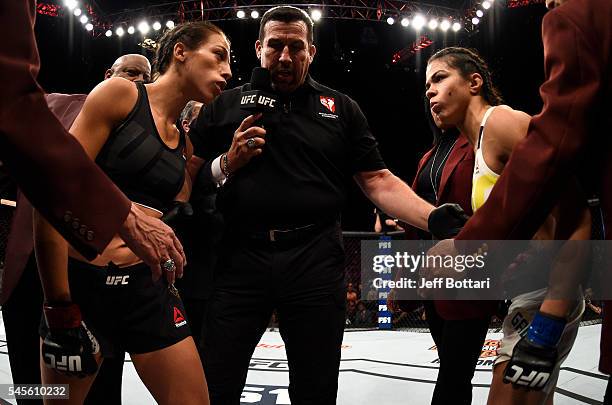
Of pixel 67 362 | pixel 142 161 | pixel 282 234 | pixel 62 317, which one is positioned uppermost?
pixel 142 161

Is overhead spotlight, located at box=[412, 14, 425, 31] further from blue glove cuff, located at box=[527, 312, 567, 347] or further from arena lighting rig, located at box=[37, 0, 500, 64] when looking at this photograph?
blue glove cuff, located at box=[527, 312, 567, 347]

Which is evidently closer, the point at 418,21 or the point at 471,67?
the point at 471,67

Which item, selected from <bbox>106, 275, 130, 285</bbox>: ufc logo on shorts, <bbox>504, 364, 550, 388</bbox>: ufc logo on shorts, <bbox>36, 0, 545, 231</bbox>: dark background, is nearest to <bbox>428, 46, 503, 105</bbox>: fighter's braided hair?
<bbox>504, 364, 550, 388</bbox>: ufc logo on shorts

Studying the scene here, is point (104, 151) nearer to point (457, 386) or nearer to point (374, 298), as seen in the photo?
point (457, 386)

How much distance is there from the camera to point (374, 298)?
259 inches

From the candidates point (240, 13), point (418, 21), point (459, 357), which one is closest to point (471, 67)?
point (459, 357)

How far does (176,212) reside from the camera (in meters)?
1.62

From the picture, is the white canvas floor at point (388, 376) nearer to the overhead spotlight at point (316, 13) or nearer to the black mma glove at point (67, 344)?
the black mma glove at point (67, 344)

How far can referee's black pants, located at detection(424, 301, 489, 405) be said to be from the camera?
1893 millimetres

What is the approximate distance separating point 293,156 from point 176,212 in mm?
460

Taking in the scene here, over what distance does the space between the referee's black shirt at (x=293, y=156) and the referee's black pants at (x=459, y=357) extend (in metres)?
0.58

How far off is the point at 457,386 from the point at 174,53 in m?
1.50

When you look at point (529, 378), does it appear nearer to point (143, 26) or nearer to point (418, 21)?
point (418, 21)

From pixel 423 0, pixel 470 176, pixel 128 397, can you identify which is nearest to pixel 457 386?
pixel 470 176
